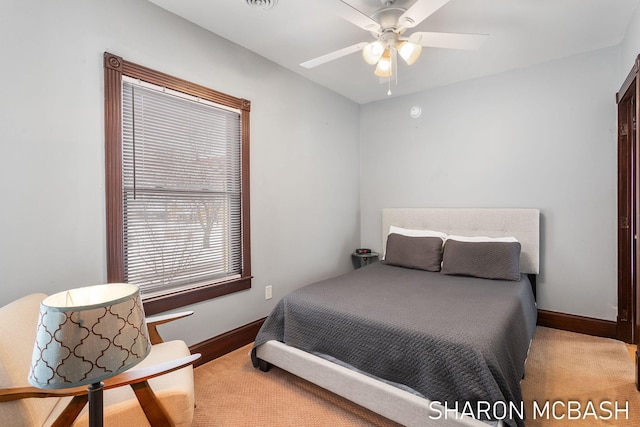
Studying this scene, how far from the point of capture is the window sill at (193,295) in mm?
2086

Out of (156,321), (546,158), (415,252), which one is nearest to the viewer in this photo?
(156,321)

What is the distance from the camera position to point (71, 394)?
108 cm

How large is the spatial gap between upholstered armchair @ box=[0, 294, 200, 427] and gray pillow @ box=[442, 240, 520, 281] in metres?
2.39

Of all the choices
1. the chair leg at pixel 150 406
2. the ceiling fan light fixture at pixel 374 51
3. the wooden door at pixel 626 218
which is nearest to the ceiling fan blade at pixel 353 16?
the ceiling fan light fixture at pixel 374 51

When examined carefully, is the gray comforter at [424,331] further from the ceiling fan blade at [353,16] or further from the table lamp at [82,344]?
the ceiling fan blade at [353,16]

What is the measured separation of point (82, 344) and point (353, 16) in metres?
1.95

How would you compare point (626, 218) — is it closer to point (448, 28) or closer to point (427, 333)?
point (448, 28)

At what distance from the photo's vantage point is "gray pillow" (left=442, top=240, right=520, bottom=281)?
8.79 feet

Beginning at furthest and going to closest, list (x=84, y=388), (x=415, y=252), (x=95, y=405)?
(x=415, y=252)
(x=84, y=388)
(x=95, y=405)

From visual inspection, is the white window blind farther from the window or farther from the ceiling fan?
the ceiling fan

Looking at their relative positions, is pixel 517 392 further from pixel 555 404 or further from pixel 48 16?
pixel 48 16

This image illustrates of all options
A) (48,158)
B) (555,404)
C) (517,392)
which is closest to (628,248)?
(555,404)

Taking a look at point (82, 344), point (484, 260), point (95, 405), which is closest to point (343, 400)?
point (95, 405)

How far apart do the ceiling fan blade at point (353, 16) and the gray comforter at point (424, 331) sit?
1757mm
